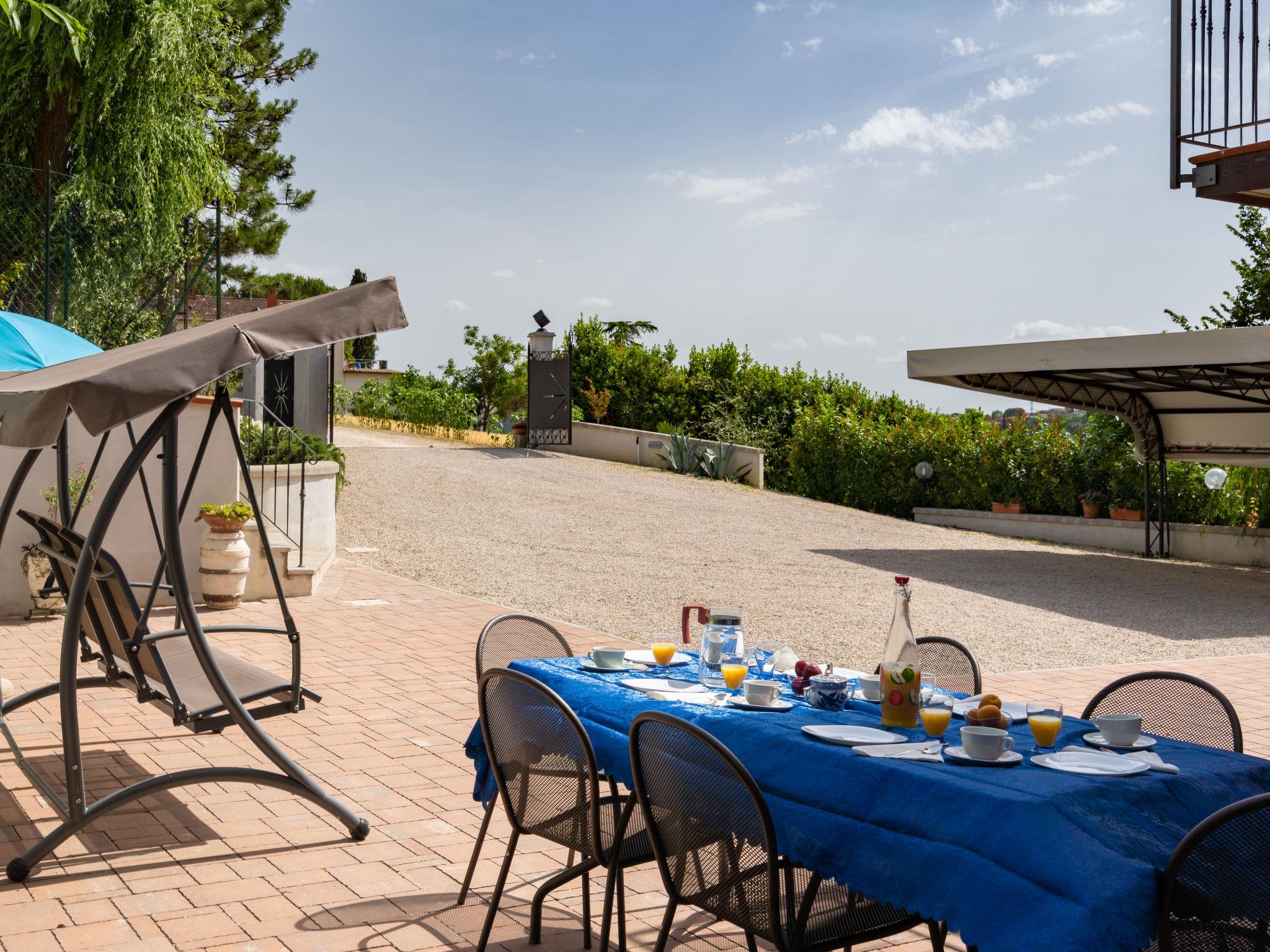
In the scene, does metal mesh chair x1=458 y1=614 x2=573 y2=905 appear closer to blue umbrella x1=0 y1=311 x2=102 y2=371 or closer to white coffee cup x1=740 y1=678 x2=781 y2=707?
white coffee cup x1=740 y1=678 x2=781 y2=707

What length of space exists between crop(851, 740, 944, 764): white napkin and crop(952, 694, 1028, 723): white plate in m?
0.41

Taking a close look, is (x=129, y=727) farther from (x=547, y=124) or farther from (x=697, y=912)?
(x=547, y=124)

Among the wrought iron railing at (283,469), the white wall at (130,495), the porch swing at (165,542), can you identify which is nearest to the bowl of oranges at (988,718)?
the porch swing at (165,542)

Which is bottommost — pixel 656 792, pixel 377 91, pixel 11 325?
pixel 656 792

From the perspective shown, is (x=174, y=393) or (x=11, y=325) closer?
(x=174, y=393)

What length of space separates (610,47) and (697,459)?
7919mm

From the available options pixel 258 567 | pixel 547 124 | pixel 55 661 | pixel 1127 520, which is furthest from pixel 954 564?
pixel 547 124

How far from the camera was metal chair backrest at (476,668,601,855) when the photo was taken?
3207mm

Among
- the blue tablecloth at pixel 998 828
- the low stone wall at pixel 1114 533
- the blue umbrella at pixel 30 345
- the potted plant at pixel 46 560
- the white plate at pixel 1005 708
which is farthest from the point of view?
the low stone wall at pixel 1114 533

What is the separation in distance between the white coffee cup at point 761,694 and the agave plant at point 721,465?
1897cm

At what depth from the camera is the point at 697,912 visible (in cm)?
396

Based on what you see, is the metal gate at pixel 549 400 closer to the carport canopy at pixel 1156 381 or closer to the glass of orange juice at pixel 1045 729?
the carport canopy at pixel 1156 381

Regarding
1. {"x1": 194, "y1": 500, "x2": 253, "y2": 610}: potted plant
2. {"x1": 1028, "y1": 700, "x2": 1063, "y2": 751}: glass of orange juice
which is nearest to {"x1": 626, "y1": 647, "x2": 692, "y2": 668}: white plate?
{"x1": 1028, "y1": 700, "x2": 1063, "y2": 751}: glass of orange juice

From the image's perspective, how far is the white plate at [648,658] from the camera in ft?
13.3
